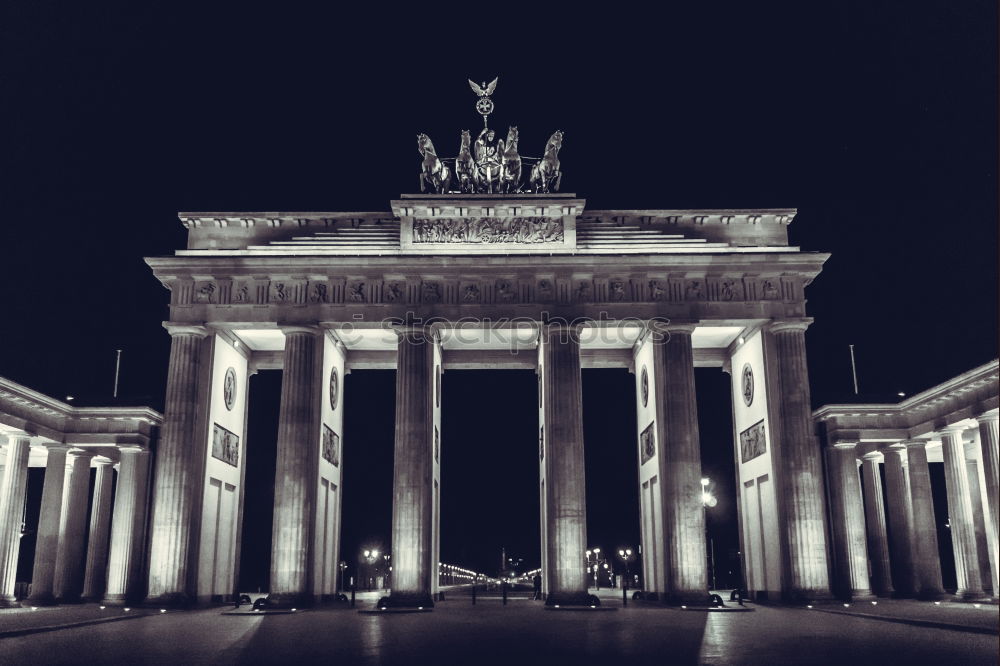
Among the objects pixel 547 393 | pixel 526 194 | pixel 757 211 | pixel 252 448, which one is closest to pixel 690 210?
pixel 757 211

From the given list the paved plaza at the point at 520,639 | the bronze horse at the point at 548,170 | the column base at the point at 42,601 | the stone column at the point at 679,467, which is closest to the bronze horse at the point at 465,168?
the bronze horse at the point at 548,170

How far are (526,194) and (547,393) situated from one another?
31.9ft

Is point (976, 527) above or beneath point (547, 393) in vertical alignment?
beneath

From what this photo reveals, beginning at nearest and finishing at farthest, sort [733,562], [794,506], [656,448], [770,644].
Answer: [770,644] → [794,506] → [656,448] → [733,562]

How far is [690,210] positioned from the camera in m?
41.8

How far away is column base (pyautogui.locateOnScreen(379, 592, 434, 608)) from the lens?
35625 millimetres

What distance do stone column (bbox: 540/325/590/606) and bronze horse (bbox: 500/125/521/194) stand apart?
25.1 ft

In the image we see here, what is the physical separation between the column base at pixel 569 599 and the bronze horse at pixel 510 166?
1909cm

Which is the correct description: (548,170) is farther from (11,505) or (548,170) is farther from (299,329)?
(11,505)

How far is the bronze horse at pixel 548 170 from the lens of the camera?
4184cm

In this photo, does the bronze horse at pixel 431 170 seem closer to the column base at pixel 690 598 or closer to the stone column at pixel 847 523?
the column base at pixel 690 598

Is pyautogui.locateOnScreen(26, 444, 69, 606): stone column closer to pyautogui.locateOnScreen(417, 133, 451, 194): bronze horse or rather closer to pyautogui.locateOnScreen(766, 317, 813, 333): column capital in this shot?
pyautogui.locateOnScreen(417, 133, 451, 194): bronze horse

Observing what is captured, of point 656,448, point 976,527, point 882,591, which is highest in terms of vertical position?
point 656,448

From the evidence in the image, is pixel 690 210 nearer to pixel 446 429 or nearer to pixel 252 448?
pixel 446 429
